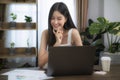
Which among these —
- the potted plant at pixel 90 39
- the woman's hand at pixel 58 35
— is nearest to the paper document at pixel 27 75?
the woman's hand at pixel 58 35

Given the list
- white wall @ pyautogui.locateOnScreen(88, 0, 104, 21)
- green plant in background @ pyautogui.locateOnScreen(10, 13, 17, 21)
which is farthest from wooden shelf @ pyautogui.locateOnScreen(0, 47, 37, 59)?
white wall @ pyautogui.locateOnScreen(88, 0, 104, 21)

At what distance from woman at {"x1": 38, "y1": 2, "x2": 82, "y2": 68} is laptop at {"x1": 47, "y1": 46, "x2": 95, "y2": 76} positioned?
594 millimetres

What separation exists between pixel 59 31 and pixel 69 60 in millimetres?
800

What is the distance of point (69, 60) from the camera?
5.31ft

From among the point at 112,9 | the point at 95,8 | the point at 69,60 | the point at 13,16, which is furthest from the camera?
the point at 95,8

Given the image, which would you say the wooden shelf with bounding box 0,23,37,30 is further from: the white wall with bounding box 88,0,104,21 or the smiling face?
the smiling face

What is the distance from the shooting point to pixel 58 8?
7.70 feet

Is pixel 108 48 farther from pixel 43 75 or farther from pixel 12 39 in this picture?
pixel 43 75

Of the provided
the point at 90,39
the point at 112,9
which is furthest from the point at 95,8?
the point at 90,39

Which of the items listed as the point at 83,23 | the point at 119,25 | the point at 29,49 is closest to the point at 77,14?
the point at 83,23

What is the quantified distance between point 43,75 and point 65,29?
92 centimetres

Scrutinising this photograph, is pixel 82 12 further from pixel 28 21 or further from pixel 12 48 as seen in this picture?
pixel 12 48

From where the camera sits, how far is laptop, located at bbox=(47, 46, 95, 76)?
160cm

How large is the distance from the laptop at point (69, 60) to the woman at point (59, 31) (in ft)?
1.95
